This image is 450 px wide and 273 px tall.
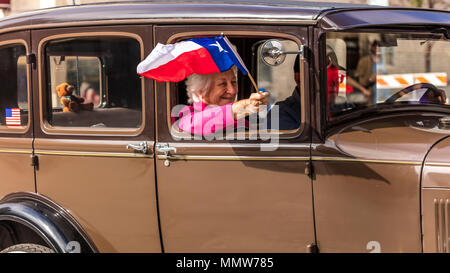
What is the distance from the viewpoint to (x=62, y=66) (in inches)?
139

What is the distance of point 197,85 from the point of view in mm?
3150

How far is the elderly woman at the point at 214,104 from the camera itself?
3.00 m

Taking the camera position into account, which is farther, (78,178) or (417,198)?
(78,178)

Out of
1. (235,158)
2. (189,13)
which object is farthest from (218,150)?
(189,13)

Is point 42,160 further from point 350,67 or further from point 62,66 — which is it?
point 350,67

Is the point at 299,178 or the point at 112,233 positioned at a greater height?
the point at 299,178

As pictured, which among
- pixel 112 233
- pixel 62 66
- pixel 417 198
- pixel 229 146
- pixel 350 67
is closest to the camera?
pixel 417 198

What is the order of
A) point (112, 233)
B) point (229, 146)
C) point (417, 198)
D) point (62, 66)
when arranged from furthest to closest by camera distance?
point (62, 66) → point (112, 233) → point (229, 146) → point (417, 198)

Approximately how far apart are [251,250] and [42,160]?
1.32 metres

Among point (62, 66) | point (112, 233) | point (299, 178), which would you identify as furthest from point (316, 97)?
point (62, 66)

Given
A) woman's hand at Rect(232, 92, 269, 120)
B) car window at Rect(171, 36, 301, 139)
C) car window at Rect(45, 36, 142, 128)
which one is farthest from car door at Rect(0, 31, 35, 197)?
woman's hand at Rect(232, 92, 269, 120)

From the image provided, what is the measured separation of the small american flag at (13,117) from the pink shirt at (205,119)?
1.13m

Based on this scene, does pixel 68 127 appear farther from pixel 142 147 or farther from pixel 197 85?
pixel 197 85
